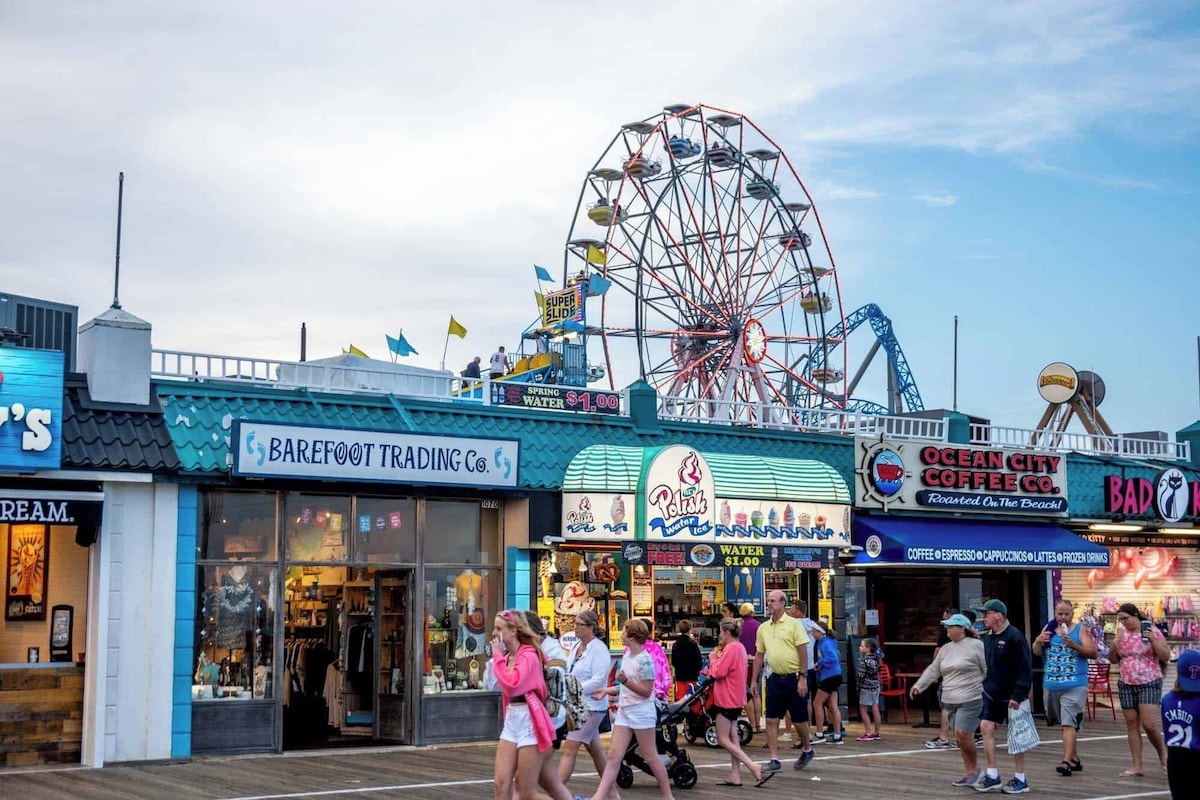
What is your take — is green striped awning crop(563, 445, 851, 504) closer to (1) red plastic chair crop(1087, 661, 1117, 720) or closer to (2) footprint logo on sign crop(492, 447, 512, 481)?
(2) footprint logo on sign crop(492, 447, 512, 481)

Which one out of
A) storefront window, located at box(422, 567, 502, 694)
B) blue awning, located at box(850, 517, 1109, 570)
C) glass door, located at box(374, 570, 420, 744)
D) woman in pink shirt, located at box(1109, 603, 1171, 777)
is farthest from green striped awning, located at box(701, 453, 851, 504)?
woman in pink shirt, located at box(1109, 603, 1171, 777)

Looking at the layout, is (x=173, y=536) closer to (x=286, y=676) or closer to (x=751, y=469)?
(x=286, y=676)

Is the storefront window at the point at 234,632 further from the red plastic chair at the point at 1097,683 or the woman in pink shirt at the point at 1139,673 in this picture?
the red plastic chair at the point at 1097,683

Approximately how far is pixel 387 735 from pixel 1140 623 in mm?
9133

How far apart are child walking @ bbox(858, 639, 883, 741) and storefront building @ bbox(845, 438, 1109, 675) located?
1.78 m

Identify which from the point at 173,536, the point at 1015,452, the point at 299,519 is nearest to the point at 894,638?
the point at 1015,452

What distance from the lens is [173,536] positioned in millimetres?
16203

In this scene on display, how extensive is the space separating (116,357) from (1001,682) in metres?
9.87

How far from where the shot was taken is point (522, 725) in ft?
33.7

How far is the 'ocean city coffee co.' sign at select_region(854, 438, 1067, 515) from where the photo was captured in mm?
22484

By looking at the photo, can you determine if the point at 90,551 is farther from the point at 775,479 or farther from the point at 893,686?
the point at 893,686

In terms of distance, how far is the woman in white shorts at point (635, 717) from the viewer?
12.1 meters

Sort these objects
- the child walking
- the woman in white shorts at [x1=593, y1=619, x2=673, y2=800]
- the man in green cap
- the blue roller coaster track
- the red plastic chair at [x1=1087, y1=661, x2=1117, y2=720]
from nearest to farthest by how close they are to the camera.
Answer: the woman in white shorts at [x1=593, y1=619, x2=673, y2=800] → the man in green cap → the child walking → the red plastic chair at [x1=1087, y1=661, x2=1117, y2=720] → the blue roller coaster track

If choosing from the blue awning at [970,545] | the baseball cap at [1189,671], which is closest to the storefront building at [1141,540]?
the blue awning at [970,545]
